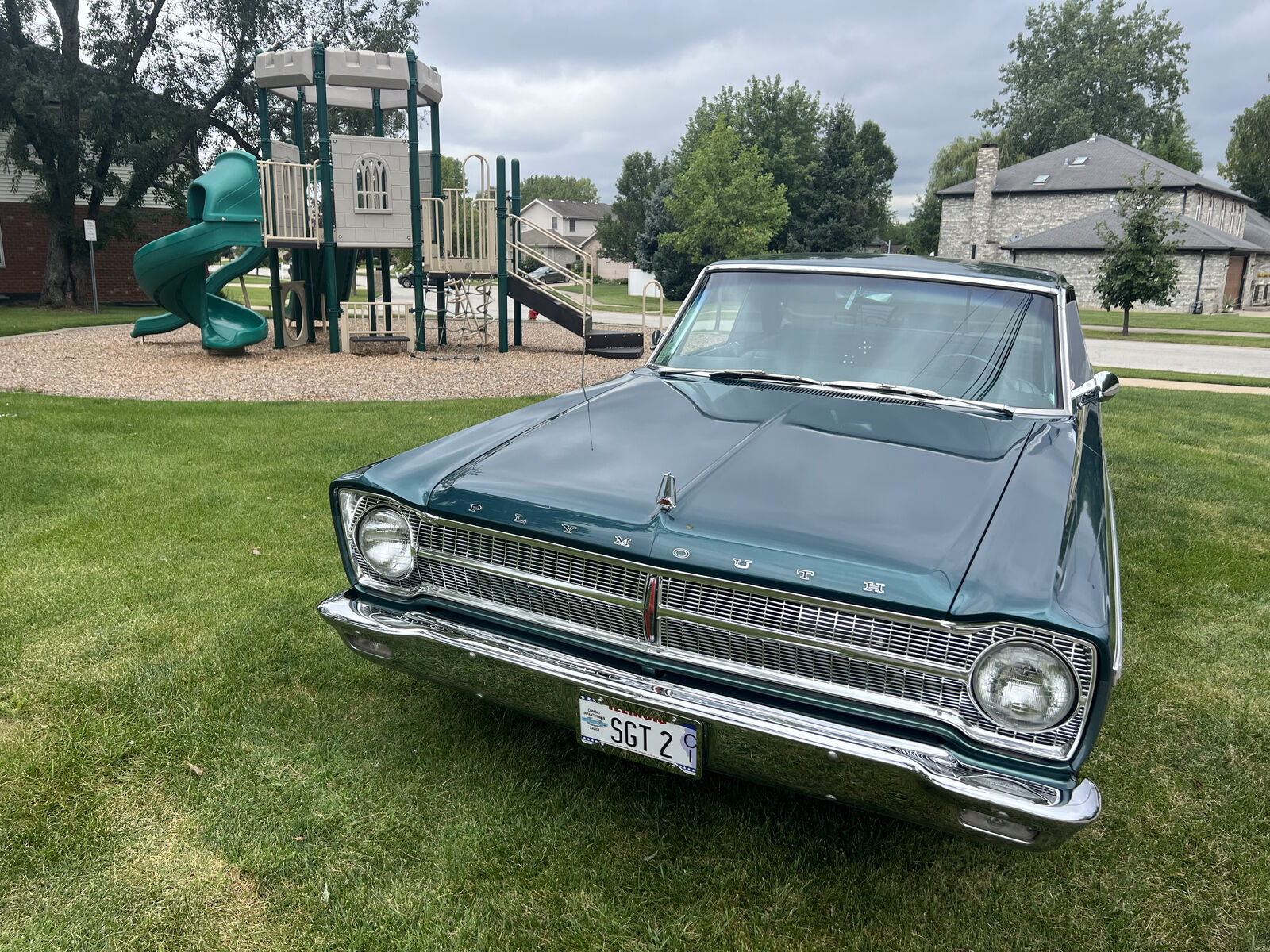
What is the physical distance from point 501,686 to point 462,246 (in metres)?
13.1

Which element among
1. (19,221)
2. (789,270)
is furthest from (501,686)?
(19,221)

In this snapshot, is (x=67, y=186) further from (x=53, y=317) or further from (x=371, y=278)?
(x=371, y=278)

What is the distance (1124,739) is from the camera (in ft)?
10.4

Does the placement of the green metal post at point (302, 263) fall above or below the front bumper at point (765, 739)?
above

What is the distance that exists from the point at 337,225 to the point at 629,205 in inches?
2028

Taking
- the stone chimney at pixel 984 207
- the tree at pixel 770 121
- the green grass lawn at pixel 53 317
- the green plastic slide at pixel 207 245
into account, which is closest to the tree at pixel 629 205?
the tree at pixel 770 121

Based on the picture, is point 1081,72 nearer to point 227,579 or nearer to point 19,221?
point 19,221

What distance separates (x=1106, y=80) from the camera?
59500 mm

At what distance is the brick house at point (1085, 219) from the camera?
124ft

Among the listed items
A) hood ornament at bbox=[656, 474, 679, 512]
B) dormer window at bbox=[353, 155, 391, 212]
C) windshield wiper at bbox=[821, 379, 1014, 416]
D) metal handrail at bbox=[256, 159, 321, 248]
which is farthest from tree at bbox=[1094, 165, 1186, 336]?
hood ornament at bbox=[656, 474, 679, 512]

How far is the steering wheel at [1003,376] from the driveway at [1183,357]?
1326 centimetres

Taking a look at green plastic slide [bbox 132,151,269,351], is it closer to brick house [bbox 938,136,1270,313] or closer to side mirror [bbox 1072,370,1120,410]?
side mirror [bbox 1072,370,1120,410]

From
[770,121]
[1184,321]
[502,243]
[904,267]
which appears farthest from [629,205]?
[904,267]

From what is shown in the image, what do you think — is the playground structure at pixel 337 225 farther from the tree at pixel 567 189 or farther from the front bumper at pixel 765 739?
the tree at pixel 567 189
